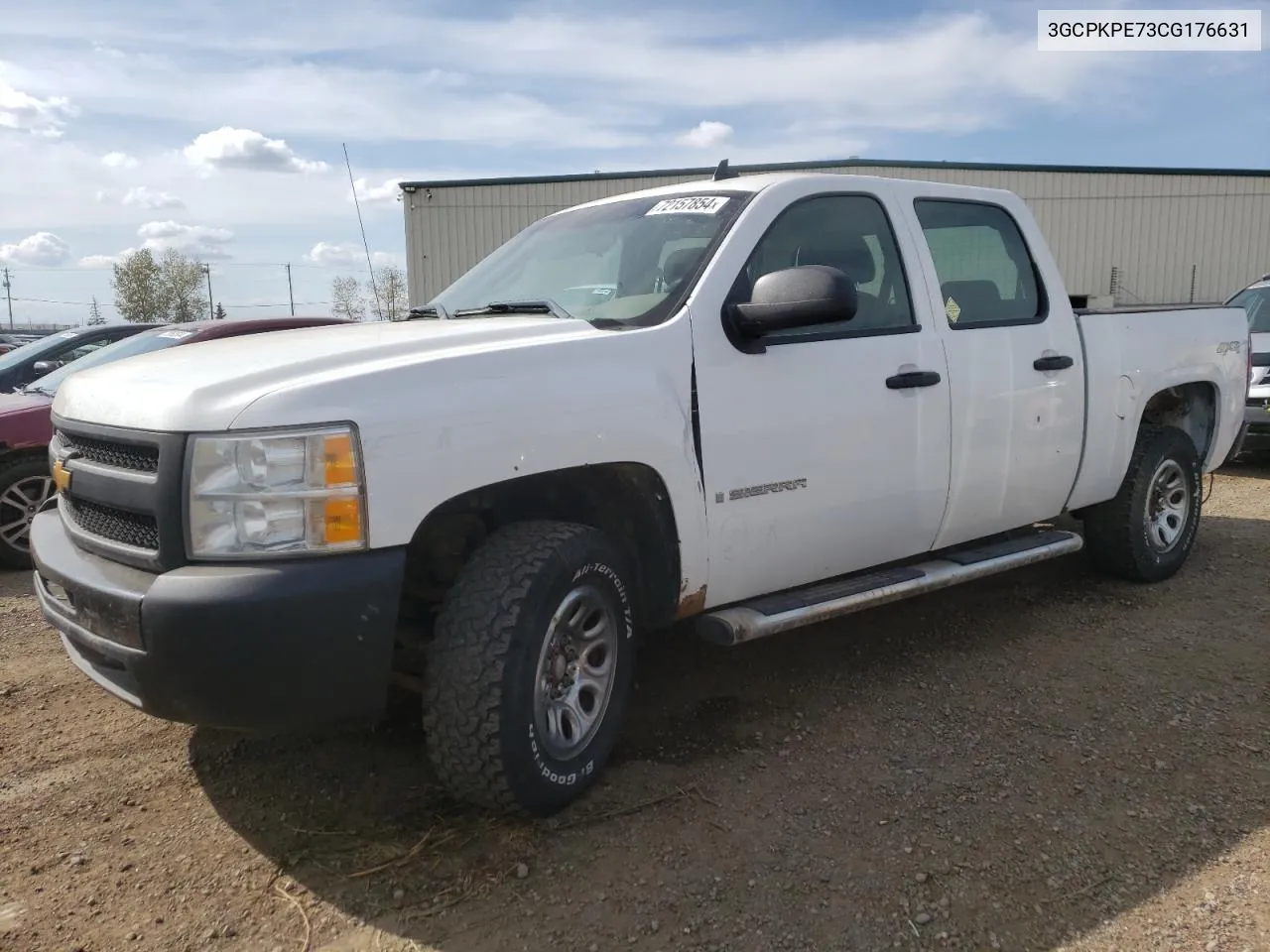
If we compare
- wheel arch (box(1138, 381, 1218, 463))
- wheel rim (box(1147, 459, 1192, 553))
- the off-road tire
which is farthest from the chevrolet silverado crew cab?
the off-road tire

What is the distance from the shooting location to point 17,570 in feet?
19.9

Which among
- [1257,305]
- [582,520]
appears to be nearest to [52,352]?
[582,520]

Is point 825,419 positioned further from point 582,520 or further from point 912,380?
point 582,520

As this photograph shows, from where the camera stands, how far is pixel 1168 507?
17.4ft

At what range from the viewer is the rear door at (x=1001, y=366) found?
4.02m

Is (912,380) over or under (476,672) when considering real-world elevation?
over

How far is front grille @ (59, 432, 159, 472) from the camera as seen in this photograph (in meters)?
2.53

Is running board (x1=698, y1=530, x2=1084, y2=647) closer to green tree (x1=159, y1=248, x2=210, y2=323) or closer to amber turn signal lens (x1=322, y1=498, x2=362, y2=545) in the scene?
amber turn signal lens (x1=322, y1=498, x2=362, y2=545)

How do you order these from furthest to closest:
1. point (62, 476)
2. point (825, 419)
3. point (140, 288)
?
point (140, 288)
point (825, 419)
point (62, 476)

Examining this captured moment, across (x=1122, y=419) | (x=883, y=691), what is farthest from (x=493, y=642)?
(x=1122, y=419)

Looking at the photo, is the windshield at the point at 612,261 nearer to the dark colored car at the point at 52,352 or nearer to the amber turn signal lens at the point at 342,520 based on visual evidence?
the amber turn signal lens at the point at 342,520

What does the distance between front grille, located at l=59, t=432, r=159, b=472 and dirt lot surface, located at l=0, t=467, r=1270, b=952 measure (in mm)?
1102

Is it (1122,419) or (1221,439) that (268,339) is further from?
(1221,439)

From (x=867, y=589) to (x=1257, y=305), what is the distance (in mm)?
8810
